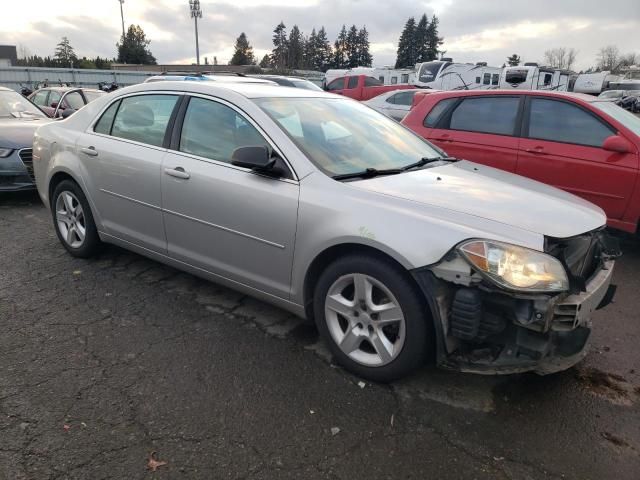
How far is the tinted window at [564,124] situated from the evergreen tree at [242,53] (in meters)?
89.5

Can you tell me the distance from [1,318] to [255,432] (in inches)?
87.8

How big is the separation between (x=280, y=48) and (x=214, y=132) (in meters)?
95.5

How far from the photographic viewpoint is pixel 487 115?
5703 mm

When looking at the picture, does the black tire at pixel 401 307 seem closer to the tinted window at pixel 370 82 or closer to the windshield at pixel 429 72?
the tinted window at pixel 370 82

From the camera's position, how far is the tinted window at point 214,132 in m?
3.28

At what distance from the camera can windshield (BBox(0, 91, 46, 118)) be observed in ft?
24.9

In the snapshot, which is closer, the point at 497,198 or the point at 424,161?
the point at 497,198

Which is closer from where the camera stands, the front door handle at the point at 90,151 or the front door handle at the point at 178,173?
the front door handle at the point at 178,173

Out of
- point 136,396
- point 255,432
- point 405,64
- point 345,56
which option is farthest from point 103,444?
point 345,56

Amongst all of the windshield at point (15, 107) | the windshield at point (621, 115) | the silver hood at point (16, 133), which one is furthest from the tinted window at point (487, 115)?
the windshield at point (15, 107)

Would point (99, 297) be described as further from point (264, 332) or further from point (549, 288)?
point (549, 288)

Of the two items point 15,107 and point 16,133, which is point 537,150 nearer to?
point 16,133

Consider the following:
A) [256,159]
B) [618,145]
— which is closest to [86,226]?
[256,159]

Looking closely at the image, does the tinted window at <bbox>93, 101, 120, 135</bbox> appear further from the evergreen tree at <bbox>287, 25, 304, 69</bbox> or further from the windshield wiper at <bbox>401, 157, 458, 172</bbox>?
the evergreen tree at <bbox>287, 25, 304, 69</bbox>
